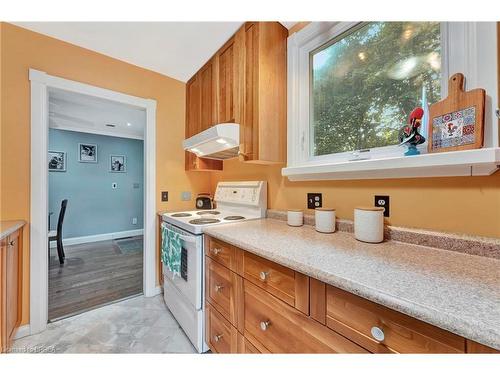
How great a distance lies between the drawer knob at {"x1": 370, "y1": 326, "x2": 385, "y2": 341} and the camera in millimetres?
560

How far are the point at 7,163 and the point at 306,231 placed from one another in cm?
221

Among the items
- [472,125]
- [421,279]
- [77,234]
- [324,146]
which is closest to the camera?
[421,279]

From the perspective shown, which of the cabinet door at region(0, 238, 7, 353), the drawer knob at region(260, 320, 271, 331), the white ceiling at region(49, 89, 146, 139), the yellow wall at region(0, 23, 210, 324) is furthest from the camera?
the white ceiling at region(49, 89, 146, 139)

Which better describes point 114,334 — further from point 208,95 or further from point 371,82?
point 371,82

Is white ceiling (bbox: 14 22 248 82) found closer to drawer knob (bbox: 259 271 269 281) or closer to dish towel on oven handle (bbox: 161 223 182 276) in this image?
dish towel on oven handle (bbox: 161 223 182 276)

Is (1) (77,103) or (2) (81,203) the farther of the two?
(2) (81,203)

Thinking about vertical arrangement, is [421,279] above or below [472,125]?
below

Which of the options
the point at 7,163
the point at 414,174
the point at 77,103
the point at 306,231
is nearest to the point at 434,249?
the point at 414,174

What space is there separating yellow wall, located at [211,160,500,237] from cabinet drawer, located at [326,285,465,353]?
600 millimetres

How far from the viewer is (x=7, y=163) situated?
4.89 feet

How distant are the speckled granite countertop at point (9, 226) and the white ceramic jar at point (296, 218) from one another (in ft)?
5.51

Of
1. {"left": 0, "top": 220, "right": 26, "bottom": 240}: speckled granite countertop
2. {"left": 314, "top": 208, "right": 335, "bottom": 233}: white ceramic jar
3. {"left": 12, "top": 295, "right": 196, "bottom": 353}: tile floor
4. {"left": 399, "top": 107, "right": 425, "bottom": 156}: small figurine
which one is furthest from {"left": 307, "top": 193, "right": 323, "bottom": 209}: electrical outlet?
{"left": 0, "top": 220, "right": 26, "bottom": 240}: speckled granite countertop
